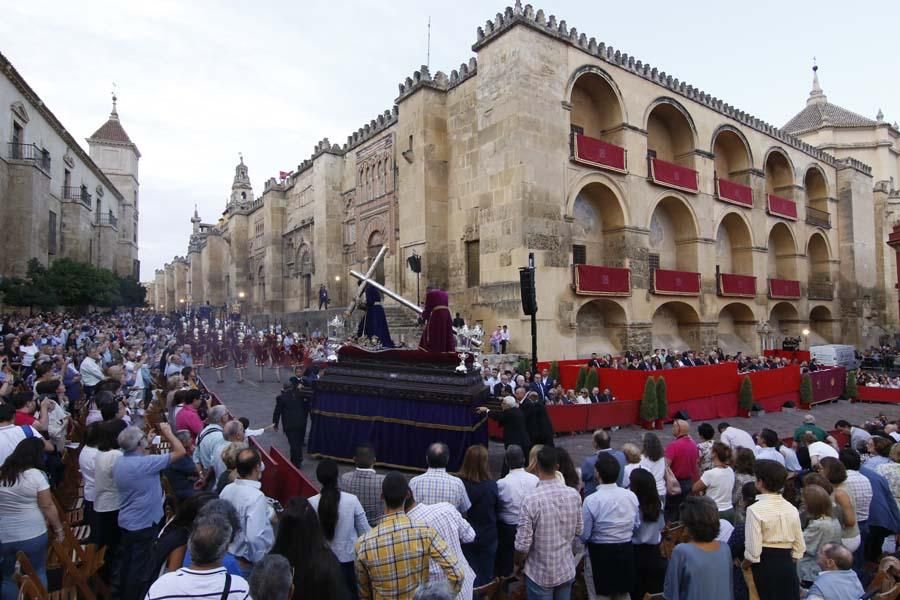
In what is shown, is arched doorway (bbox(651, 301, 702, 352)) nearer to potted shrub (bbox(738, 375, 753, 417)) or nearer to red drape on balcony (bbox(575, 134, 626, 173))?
red drape on balcony (bbox(575, 134, 626, 173))

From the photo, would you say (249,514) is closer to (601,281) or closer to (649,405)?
(649,405)

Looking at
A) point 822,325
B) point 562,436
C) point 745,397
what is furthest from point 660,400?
point 822,325

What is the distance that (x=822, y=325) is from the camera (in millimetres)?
33250

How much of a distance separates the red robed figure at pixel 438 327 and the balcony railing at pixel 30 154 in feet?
84.4

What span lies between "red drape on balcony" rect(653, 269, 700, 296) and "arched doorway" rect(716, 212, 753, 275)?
542 centimetres

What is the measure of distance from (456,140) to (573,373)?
11.3 m

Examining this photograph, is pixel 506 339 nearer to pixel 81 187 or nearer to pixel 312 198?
pixel 312 198

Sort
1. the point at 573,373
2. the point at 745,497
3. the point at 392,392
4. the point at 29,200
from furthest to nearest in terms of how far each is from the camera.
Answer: the point at 29,200 → the point at 573,373 → the point at 392,392 → the point at 745,497

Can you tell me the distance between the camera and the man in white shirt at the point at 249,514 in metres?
3.51

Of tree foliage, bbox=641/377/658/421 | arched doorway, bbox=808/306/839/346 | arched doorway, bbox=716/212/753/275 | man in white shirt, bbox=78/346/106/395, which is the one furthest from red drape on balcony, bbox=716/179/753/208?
man in white shirt, bbox=78/346/106/395

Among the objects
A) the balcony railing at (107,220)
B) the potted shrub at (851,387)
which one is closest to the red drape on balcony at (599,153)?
the potted shrub at (851,387)

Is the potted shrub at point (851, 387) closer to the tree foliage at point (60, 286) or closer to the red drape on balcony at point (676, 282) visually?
the red drape on balcony at point (676, 282)

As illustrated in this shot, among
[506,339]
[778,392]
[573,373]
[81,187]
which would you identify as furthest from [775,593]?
[81,187]

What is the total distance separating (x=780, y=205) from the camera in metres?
29.0
